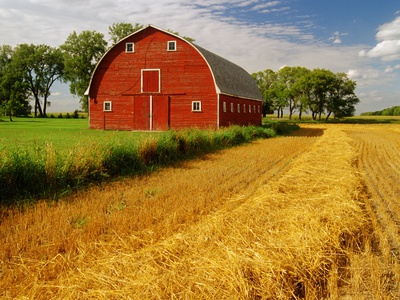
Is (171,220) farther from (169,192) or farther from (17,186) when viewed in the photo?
(17,186)

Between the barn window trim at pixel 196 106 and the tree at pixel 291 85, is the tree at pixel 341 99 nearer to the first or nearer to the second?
the tree at pixel 291 85

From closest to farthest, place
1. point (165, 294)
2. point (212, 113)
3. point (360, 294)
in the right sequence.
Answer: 1. point (165, 294)
2. point (360, 294)
3. point (212, 113)

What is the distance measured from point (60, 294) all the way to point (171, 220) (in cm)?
256

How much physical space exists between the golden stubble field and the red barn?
62.7ft

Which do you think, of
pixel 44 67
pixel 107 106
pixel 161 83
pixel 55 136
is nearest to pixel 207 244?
pixel 55 136

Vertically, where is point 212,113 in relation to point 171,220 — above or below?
above

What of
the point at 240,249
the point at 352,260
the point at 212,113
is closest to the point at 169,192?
the point at 240,249

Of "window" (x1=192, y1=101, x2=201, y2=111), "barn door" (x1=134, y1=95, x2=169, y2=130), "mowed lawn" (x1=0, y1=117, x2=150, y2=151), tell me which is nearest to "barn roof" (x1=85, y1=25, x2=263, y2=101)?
"window" (x1=192, y1=101, x2=201, y2=111)

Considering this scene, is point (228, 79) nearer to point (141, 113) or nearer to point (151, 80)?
point (151, 80)

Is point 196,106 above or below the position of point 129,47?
below

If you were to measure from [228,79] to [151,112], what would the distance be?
7315 millimetres

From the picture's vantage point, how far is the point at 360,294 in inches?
146

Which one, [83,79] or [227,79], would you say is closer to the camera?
[227,79]

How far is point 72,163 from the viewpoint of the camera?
8.77m
